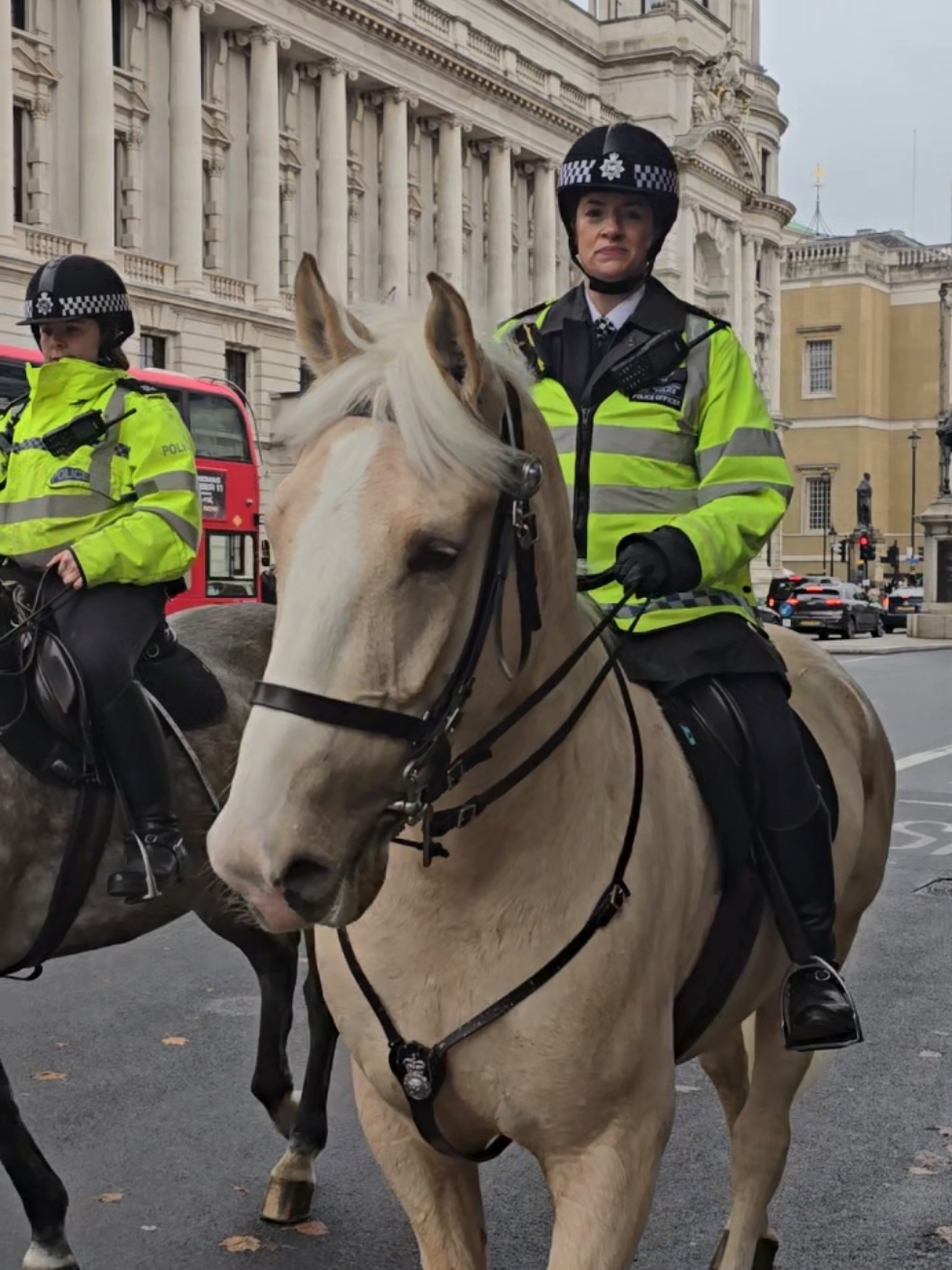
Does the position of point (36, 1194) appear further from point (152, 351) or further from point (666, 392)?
point (152, 351)

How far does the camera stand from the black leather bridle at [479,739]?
235 centimetres

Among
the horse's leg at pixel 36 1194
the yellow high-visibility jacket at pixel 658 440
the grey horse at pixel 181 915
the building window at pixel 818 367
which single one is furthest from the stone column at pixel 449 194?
the yellow high-visibility jacket at pixel 658 440

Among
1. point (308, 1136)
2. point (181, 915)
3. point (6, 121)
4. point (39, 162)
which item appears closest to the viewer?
point (308, 1136)

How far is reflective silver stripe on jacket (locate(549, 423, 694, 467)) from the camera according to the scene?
333 centimetres

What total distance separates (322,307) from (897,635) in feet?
158

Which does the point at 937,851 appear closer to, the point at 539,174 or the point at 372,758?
the point at 372,758

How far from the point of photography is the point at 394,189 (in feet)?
205

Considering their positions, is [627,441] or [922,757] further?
[922,757]

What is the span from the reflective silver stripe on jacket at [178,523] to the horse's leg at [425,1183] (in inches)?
83.7

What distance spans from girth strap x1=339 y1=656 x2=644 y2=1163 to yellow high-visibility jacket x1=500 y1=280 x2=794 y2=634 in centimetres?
63

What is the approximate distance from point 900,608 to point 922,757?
1617 inches

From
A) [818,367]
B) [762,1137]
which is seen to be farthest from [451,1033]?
[818,367]

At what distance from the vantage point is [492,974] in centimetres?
277

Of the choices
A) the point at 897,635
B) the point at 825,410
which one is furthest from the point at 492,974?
the point at 825,410
